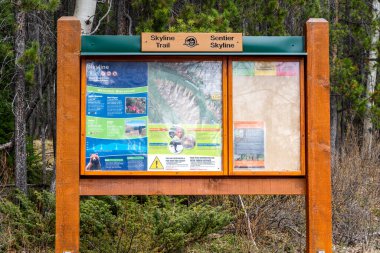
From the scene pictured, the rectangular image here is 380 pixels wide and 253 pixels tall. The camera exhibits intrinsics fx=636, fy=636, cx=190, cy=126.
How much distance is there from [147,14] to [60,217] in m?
7.41

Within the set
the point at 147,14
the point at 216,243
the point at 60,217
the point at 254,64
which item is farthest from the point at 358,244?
the point at 147,14

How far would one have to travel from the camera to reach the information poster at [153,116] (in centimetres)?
529

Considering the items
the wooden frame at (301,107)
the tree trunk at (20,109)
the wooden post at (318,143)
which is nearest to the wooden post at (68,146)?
the wooden frame at (301,107)

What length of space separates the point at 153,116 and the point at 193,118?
338 millimetres

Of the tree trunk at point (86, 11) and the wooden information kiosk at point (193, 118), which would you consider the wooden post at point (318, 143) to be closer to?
the wooden information kiosk at point (193, 118)

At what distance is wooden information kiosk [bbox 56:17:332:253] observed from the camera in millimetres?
5266

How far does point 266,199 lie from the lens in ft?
29.8

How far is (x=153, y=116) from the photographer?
535 centimetres

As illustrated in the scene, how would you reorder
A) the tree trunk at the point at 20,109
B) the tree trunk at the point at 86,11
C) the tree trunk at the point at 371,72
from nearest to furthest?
the tree trunk at the point at 20,109 < the tree trunk at the point at 86,11 < the tree trunk at the point at 371,72

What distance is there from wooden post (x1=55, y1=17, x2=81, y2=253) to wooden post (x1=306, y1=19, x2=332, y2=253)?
192 centimetres

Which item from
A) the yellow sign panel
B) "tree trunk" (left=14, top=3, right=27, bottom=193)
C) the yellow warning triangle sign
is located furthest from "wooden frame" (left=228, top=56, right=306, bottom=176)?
"tree trunk" (left=14, top=3, right=27, bottom=193)

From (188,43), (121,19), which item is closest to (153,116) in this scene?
(188,43)

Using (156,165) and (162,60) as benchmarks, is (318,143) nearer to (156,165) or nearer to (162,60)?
(156,165)

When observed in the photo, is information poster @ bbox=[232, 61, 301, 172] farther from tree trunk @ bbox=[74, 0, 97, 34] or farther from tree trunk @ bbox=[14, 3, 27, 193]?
tree trunk @ bbox=[74, 0, 97, 34]
